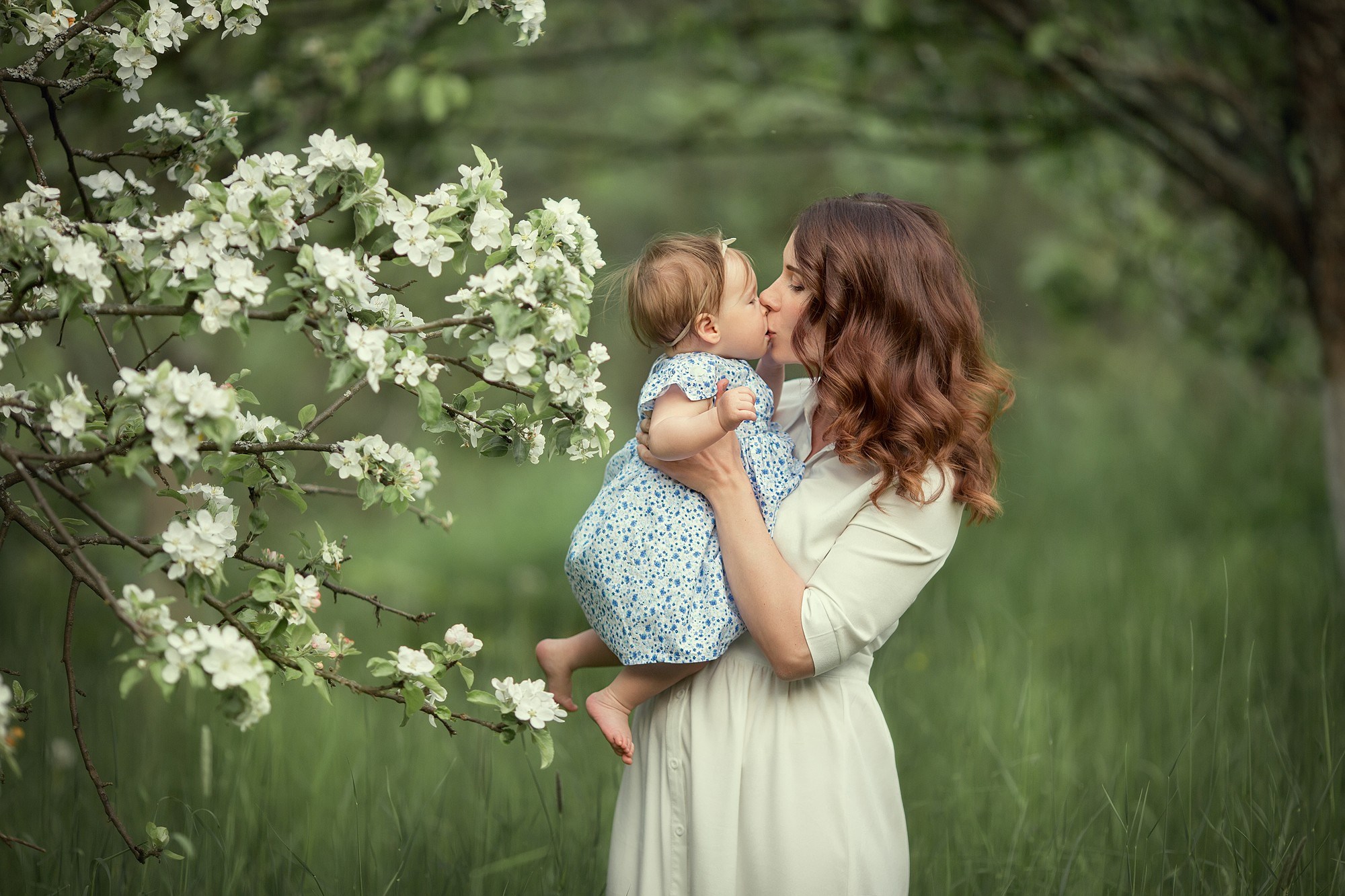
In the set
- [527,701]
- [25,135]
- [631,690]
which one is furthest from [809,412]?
[25,135]

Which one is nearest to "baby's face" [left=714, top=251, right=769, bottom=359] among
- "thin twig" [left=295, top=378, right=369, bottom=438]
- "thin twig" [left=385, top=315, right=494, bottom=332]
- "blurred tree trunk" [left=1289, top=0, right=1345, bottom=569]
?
"thin twig" [left=385, top=315, right=494, bottom=332]

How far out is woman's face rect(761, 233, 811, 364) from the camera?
211 cm

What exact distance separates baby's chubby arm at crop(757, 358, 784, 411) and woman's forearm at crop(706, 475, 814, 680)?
40 centimetres

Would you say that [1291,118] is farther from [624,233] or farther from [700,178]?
[624,233]

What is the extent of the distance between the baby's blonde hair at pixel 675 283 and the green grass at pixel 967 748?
0.64m

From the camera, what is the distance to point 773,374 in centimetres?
230

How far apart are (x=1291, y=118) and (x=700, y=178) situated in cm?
716

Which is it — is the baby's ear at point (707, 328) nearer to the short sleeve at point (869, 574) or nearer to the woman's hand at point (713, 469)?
the woman's hand at point (713, 469)

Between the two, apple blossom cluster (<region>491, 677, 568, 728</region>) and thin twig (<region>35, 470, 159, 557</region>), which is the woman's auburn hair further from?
thin twig (<region>35, 470, 159, 557</region>)

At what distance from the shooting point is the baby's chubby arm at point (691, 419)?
1.80m

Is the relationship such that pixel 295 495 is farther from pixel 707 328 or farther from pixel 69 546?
pixel 707 328

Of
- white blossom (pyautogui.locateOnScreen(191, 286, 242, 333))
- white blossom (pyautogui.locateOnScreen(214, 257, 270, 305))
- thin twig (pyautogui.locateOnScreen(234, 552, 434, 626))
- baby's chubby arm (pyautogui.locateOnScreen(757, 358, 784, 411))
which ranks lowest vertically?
thin twig (pyautogui.locateOnScreen(234, 552, 434, 626))

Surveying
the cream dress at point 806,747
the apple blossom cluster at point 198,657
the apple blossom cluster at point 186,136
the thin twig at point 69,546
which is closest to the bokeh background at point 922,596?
the apple blossom cluster at point 198,657

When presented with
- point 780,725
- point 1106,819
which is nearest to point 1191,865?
point 1106,819
